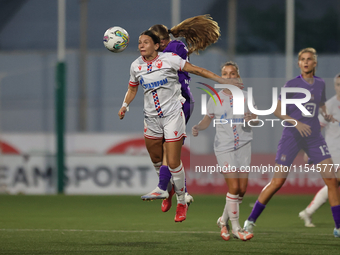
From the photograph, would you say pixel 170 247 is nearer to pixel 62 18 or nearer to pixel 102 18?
pixel 62 18

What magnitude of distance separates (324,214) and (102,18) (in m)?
11.0

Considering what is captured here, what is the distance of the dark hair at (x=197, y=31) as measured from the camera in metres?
6.57

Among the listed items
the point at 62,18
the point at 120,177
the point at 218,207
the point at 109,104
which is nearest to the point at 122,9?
the point at 62,18

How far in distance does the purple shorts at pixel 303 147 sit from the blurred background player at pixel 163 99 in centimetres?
137

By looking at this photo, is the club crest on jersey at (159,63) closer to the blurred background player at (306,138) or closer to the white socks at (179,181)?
the white socks at (179,181)

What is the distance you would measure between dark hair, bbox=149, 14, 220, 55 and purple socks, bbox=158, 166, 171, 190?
1.35 metres

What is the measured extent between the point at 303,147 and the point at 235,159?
2.88ft

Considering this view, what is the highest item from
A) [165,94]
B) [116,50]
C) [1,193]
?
[116,50]

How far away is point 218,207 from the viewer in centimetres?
1124

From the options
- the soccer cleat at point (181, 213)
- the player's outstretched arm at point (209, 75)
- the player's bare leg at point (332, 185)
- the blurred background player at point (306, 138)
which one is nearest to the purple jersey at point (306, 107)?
the blurred background player at point (306, 138)

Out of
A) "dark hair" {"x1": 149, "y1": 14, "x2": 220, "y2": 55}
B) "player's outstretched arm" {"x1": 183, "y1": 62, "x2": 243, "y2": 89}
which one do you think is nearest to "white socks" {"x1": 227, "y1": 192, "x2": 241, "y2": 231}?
"player's outstretched arm" {"x1": 183, "y1": 62, "x2": 243, "y2": 89}

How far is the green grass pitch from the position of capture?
639 centimetres

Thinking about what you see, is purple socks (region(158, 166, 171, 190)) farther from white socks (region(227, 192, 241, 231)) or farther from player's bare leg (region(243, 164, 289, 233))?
player's bare leg (region(243, 164, 289, 233))

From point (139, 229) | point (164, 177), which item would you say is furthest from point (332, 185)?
point (139, 229)
